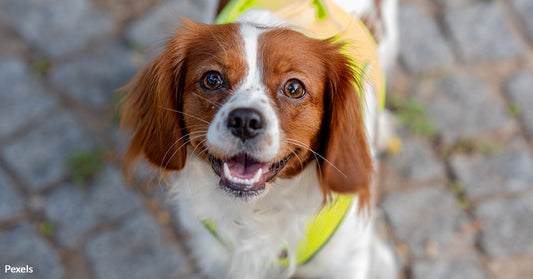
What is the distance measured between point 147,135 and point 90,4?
2.34 meters

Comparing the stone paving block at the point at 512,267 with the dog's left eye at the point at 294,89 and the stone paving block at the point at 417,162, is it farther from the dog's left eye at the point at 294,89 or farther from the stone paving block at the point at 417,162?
the dog's left eye at the point at 294,89

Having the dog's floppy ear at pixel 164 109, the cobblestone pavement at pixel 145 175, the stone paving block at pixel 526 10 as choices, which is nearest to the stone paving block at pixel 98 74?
the cobblestone pavement at pixel 145 175

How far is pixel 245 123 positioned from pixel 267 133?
10 cm

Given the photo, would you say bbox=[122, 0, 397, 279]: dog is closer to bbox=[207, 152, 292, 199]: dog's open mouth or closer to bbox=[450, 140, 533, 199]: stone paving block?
bbox=[207, 152, 292, 199]: dog's open mouth

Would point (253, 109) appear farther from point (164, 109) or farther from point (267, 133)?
point (164, 109)

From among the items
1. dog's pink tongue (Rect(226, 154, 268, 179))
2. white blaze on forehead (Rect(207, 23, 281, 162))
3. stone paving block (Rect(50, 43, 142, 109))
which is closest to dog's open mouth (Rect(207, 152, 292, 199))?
dog's pink tongue (Rect(226, 154, 268, 179))

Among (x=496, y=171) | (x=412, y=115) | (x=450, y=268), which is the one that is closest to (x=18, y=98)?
(x=412, y=115)

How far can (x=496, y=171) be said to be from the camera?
333 centimetres

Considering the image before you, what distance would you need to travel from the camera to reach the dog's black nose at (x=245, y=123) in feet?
6.05

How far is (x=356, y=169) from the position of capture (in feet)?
7.11

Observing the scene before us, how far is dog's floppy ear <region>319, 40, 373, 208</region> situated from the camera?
2.12 m

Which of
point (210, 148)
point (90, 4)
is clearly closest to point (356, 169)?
point (210, 148)

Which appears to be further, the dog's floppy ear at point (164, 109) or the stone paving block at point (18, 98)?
the stone paving block at point (18, 98)

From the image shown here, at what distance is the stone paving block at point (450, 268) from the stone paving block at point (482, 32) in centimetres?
163
